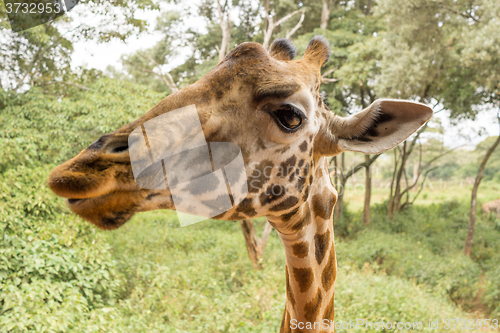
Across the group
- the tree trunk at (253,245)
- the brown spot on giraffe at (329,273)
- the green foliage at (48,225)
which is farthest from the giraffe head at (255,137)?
the tree trunk at (253,245)

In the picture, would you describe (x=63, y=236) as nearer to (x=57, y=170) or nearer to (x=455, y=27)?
(x=57, y=170)

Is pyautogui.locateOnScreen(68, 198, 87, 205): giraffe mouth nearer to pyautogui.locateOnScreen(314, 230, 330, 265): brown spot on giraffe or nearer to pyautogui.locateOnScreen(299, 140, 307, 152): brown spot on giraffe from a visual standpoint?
pyautogui.locateOnScreen(299, 140, 307, 152): brown spot on giraffe

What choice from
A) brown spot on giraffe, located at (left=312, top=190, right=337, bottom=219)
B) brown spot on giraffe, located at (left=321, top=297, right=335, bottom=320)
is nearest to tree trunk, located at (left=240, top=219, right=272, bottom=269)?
brown spot on giraffe, located at (left=321, top=297, right=335, bottom=320)

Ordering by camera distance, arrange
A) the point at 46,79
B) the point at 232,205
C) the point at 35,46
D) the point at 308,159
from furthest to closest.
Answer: the point at 46,79 → the point at 35,46 → the point at 308,159 → the point at 232,205

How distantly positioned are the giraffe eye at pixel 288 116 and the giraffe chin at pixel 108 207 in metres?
0.70

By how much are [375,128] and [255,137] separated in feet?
2.24

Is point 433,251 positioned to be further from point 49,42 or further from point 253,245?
point 49,42

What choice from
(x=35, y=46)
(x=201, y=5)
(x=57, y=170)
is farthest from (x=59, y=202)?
(x=201, y=5)

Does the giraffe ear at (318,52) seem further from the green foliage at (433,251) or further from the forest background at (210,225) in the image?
the green foliage at (433,251)

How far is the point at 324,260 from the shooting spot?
6.62 feet

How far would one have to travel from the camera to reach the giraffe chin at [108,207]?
1198mm

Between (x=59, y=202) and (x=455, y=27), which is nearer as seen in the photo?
(x=59, y=202)

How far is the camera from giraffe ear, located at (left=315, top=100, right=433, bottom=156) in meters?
1.60

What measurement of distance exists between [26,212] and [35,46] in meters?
4.63
